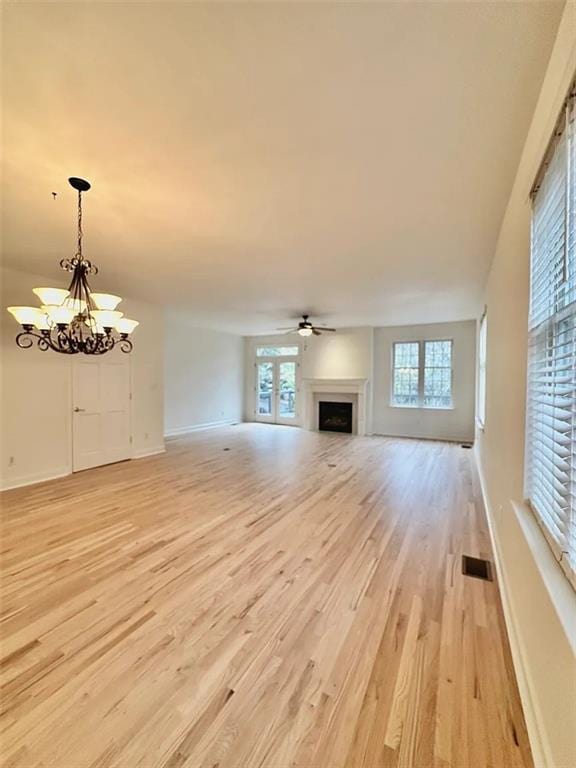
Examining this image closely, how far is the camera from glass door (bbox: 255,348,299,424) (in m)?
10.3

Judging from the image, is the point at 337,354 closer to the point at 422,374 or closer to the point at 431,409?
the point at 422,374

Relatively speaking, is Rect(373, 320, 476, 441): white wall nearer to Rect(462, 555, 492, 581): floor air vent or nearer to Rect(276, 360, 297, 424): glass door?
Rect(276, 360, 297, 424): glass door

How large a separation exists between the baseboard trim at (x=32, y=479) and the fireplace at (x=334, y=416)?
6218 mm

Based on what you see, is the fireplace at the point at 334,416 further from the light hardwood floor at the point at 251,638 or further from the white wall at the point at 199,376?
the light hardwood floor at the point at 251,638

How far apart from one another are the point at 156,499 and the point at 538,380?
4.00m

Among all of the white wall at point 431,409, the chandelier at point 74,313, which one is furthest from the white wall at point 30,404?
the white wall at point 431,409

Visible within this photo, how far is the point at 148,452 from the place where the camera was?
21.4 feet

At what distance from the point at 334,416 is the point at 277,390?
2.11 metres

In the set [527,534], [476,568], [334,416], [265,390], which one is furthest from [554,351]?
[265,390]

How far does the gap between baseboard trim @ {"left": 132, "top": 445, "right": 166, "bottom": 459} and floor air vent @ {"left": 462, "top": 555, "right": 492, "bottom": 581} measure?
5.48 metres

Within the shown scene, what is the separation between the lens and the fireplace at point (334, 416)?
9.26 metres

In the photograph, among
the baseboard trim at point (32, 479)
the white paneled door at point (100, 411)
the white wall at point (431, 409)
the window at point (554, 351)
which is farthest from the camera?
the white wall at point (431, 409)

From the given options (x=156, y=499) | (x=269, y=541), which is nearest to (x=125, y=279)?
(x=156, y=499)

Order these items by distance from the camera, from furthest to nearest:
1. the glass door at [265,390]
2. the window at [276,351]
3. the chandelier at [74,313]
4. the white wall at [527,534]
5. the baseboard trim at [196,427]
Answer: the glass door at [265,390], the window at [276,351], the baseboard trim at [196,427], the chandelier at [74,313], the white wall at [527,534]
